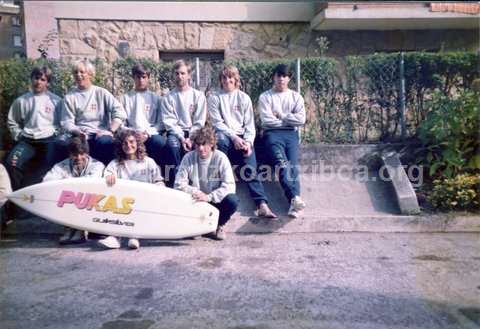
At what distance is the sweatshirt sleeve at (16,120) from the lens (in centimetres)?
497

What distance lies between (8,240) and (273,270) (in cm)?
280

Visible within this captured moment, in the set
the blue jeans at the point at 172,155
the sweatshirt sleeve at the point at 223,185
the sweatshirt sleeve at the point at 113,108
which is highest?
the sweatshirt sleeve at the point at 113,108

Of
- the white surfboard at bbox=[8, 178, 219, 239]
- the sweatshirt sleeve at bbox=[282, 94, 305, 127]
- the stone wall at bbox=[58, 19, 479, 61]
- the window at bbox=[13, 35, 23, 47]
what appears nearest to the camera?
the white surfboard at bbox=[8, 178, 219, 239]

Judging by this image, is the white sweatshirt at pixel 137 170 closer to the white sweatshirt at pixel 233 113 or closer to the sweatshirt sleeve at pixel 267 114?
the white sweatshirt at pixel 233 113

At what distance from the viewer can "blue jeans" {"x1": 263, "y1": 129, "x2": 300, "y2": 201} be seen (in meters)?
4.63

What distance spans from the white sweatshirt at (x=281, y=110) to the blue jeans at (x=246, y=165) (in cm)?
42

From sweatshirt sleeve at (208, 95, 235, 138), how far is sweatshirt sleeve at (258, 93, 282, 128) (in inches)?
17.3

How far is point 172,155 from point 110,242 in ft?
3.70

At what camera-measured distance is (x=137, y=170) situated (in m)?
4.43

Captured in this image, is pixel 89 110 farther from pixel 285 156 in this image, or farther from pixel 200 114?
pixel 285 156

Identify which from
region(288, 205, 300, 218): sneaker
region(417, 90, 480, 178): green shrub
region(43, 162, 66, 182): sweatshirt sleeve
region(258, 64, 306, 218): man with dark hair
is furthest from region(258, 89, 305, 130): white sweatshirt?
region(43, 162, 66, 182): sweatshirt sleeve

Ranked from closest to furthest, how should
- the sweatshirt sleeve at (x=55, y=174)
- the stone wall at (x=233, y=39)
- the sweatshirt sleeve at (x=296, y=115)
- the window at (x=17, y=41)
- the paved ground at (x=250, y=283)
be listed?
1. the paved ground at (x=250, y=283)
2. the sweatshirt sleeve at (x=55, y=174)
3. the sweatshirt sleeve at (x=296, y=115)
4. the stone wall at (x=233, y=39)
5. the window at (x=17, y=41)

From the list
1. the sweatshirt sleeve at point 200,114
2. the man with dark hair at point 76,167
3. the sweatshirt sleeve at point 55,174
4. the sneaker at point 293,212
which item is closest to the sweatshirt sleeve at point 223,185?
the sneaker at point 293,212

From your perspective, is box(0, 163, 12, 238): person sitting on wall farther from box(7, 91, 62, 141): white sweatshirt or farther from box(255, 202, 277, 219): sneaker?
box(255, 202, 277, 219): sneaker
